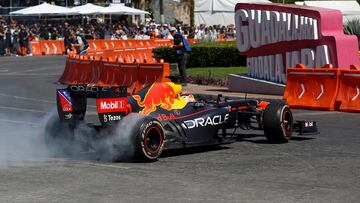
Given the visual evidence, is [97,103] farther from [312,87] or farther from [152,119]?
[312,87]

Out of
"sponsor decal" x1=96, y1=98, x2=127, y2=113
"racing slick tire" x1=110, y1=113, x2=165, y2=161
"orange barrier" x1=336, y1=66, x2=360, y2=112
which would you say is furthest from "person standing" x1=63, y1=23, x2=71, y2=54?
"racing slick tire" x1=110, y1=113, x2=165, y2=161

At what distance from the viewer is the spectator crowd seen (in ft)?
170

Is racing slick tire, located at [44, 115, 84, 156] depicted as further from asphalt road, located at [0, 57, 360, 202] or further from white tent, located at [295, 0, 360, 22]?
white tent, located at [295, 0, 360, 22]

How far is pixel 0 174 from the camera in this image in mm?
10703

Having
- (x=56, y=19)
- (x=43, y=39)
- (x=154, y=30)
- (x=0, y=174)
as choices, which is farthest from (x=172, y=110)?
(x=56, y=19)

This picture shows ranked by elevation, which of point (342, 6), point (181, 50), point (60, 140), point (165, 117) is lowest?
point (60, 140)

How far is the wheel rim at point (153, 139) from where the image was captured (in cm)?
1158

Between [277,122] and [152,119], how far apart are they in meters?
2.45

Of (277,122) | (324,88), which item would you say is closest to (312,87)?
(324,88)

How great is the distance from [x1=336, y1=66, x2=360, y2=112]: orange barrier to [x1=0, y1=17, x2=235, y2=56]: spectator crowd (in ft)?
102

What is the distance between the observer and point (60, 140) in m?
12.5

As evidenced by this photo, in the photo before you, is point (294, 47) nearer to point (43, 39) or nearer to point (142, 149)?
point (142, 149)

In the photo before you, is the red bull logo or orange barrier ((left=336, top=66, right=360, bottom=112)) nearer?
the red bull logo

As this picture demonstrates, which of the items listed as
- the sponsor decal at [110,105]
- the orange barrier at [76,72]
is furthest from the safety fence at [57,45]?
the sponsor decal at [110,105]
